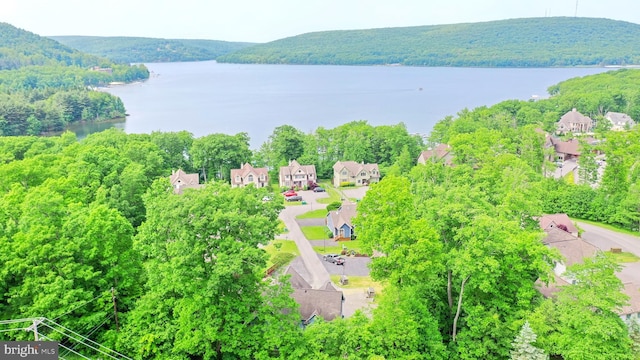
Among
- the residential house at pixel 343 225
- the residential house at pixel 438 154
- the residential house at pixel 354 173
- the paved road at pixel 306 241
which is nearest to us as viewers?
the paved road at pixel 306 241

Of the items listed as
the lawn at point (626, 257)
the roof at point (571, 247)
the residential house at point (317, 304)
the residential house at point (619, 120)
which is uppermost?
the residential house at point (619, 120)

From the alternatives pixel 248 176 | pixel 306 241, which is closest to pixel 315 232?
pixel 306 241

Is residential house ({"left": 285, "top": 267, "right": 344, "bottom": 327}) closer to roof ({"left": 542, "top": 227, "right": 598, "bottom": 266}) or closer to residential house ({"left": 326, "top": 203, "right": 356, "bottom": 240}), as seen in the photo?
residential house ({"left": 326, "top": 203, "right": 356, "bottom": 240})

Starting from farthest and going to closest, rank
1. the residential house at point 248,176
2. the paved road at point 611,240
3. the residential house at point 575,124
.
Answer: the residential house at point 575,124 < the residential house at point 248,176 < the paved road at point 611,240

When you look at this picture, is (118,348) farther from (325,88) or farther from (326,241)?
(325,88)

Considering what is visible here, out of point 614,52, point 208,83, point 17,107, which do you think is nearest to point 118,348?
point 17,107

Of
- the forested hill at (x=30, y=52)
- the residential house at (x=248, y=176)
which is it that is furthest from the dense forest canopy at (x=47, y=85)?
the residential house at (x=248, y=176)

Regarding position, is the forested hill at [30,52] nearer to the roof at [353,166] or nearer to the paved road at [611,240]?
the roof at [353,166]
